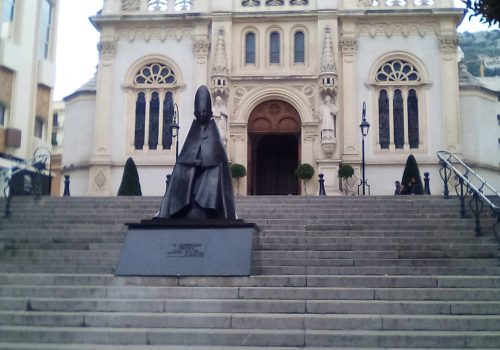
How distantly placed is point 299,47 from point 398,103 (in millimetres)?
5398

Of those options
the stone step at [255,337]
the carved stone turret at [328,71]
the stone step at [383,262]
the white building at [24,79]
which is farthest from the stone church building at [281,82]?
the stone step at [255,337]

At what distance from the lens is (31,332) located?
8.21 metres

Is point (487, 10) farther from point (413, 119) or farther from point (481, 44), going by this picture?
point (481, 44)

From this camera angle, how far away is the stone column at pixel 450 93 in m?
26.9

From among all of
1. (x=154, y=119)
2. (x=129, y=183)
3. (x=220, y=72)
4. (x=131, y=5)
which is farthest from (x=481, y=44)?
(x=129, y=183)

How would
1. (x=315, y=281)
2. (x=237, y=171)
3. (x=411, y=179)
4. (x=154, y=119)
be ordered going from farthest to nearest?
1. (x=154, y=119)
2. (x=237, y=171)
3. (x=411, y=179)
4. (x=315, y=281)

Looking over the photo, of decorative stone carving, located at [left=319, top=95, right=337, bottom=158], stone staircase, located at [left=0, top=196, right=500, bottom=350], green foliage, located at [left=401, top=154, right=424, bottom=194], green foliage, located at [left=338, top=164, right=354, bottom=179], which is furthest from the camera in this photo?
decorative stone carving, located at [left=319, top=95, right=337, bottom=158]

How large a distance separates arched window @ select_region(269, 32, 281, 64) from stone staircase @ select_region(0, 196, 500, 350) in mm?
16320

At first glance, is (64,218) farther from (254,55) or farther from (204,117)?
(254,55)

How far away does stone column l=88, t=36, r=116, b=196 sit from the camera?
27.7 m

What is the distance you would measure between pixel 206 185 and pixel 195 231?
38.6 inches

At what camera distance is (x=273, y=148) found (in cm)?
3091

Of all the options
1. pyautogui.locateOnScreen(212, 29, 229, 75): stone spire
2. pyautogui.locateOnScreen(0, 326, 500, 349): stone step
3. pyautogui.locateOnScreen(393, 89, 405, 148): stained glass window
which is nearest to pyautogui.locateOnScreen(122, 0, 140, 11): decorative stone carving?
pyautogui.locateOnScreen(212, 29, 229, 75): stone spire

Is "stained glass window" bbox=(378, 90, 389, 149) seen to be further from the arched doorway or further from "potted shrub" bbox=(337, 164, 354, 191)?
the arched doorway
